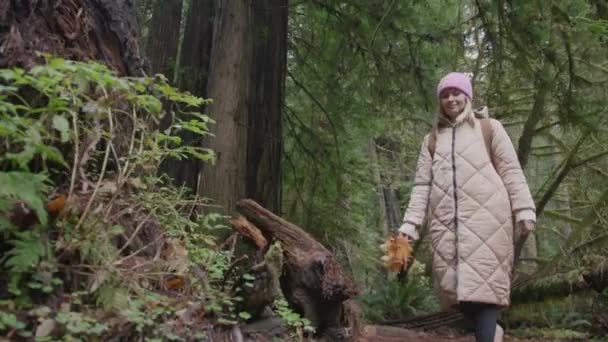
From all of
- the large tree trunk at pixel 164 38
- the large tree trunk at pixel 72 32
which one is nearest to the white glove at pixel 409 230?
the large tree trunk at pixel 72 32

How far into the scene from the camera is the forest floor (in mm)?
7358

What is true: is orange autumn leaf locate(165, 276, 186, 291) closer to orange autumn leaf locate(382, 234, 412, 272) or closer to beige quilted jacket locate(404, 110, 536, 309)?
orange autumn leaf locate(382, 234, 412, 272)

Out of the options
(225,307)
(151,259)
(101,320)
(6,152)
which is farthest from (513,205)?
(6,152)

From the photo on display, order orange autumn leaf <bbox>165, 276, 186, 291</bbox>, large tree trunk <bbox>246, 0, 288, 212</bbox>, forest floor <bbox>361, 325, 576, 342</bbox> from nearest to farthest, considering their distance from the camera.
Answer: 1. orange autumn leaf <bbox>165, 276, 186, 291</bbox>
2. large tree trunk <bbox>246, 0, 288, 212</bbox>
3. forest floor <bbox>361, 325, 576, 342</bbox>

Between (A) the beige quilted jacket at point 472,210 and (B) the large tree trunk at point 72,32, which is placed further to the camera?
(A) the beige quilted jacket at point 472,210

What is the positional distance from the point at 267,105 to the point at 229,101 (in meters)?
0.54

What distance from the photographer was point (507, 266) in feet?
13.3

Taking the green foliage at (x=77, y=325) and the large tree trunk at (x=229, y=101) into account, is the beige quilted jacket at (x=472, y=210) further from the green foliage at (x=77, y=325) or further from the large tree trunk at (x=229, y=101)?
the large tree trunk at (x=229, y=101)

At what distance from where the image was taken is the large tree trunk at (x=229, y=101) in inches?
255

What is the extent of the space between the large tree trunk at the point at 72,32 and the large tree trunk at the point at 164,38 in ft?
14.7

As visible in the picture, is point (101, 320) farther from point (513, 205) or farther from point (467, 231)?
point (513, 205)

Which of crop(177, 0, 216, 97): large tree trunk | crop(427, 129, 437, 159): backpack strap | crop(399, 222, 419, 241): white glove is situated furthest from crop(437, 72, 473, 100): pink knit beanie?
crop(177, 0, 216, 97): large tree trunk

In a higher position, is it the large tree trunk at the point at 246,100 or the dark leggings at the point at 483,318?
the large tree trunk at the point at 246,100

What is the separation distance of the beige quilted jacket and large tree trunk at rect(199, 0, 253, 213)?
101 inches
